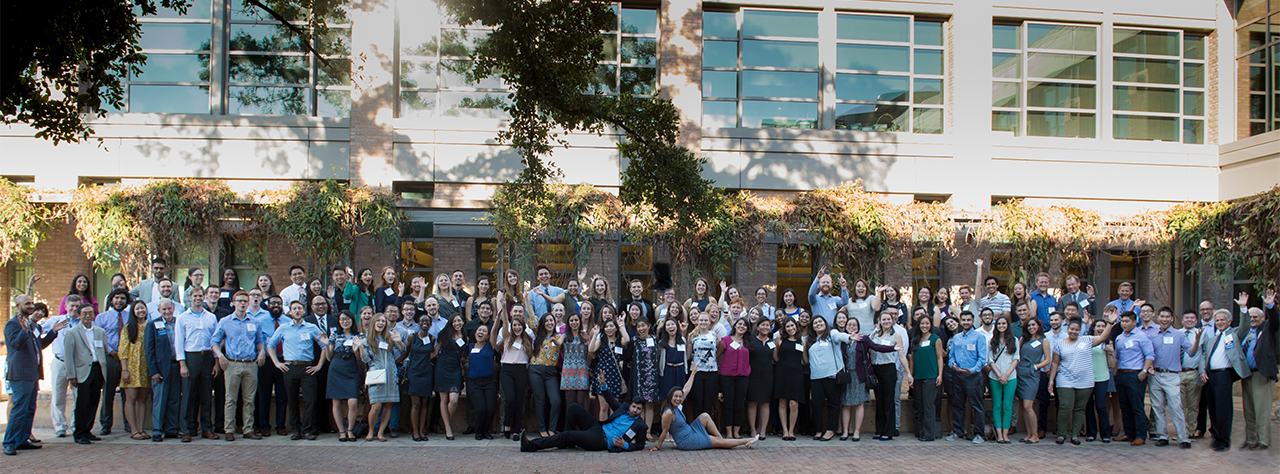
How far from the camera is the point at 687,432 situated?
9.33 m

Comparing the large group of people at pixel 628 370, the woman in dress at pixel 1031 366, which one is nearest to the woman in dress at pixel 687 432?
the large group of people at pixel 628 370

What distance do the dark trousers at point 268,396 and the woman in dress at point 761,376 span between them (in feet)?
19.1

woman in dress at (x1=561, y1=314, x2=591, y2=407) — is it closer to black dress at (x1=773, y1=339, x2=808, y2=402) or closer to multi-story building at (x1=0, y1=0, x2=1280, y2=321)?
black dress at (x1=773, y1=339, x2=808, y2=402)

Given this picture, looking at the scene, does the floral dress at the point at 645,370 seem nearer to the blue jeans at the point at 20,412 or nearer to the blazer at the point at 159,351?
the blazer at the point at 159,351

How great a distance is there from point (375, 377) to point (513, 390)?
1.67 meters

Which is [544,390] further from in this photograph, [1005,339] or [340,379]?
[1005,339]

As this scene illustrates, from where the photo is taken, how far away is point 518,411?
32.8 ft

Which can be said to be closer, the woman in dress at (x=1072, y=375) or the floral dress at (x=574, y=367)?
the floral dress at (x=574, y=367)

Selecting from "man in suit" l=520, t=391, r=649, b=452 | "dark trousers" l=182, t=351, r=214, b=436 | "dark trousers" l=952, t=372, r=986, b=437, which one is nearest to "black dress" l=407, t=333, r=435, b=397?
"man in suit" l=520, t=391, r=649, b=452

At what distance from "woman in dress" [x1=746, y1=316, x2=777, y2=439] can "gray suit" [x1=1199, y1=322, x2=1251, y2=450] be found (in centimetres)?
542

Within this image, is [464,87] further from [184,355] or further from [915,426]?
[915,426]

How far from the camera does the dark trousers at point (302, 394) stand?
9758mm

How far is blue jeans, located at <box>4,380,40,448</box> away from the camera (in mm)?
8664

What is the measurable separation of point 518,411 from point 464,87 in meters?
9.15
